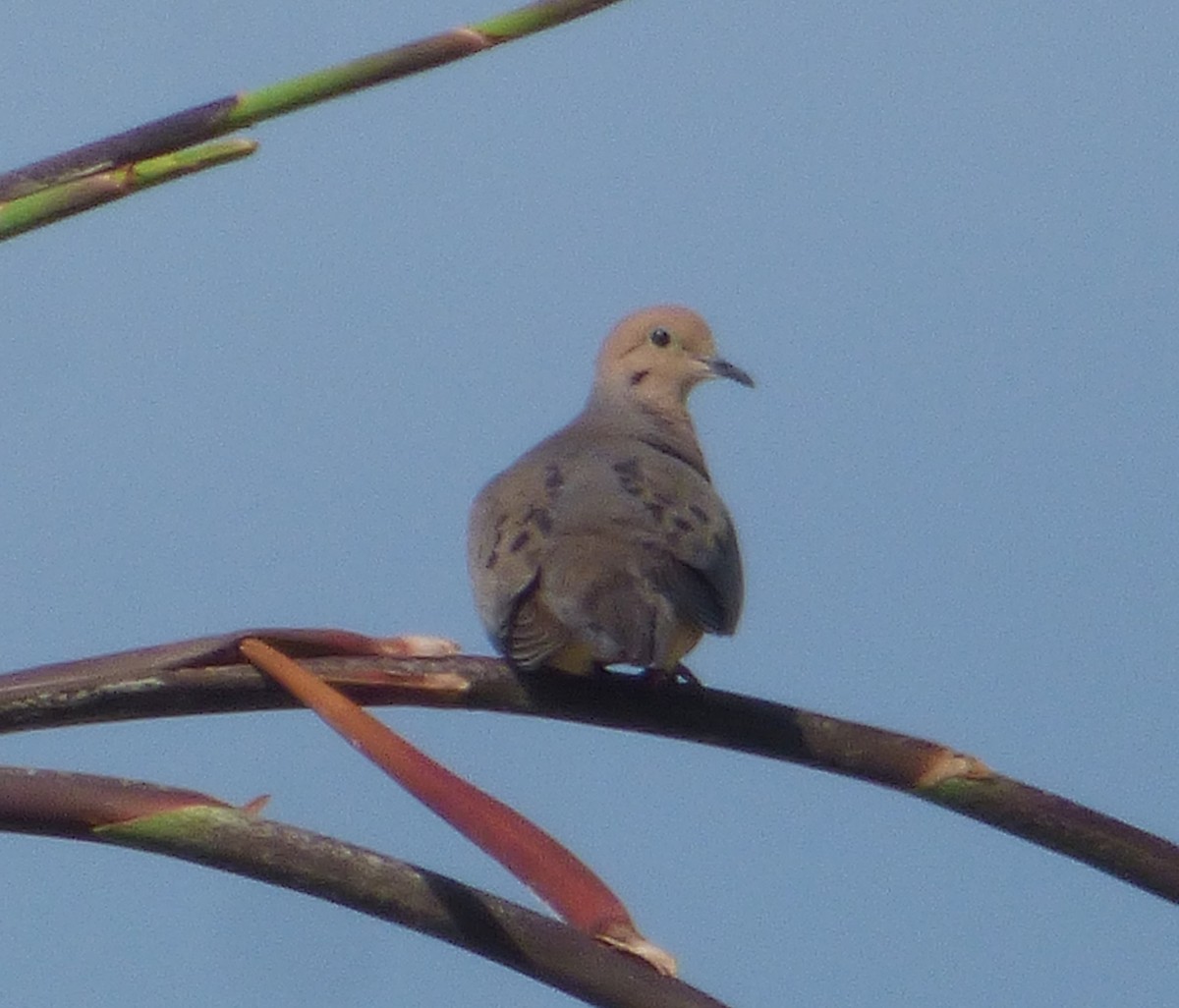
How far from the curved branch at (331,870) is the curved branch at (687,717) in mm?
117

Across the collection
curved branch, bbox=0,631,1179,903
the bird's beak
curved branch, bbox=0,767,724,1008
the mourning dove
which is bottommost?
curved branch, bbox=0,767,724,1008

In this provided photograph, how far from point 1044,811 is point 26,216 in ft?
2.15

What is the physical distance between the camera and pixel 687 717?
1.40 meters

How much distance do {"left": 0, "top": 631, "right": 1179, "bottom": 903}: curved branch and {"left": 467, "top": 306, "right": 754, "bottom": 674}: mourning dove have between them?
3.40ft

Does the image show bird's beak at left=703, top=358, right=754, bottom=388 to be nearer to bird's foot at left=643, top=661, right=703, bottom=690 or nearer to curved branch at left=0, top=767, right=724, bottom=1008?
bird's foot at left=643, top=661, right=703, bottom=690

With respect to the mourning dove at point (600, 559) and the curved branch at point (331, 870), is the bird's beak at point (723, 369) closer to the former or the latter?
the mourning dove at point (600, 559)

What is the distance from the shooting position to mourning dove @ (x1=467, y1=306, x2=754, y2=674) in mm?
2828

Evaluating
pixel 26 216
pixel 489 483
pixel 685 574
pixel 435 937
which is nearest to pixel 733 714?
pixel 435 937

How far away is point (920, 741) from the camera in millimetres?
1260

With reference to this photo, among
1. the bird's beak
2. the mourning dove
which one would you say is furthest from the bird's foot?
the bird's beak

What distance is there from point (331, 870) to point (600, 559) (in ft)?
6.57

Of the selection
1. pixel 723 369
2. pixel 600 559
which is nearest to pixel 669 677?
pixel 600 559

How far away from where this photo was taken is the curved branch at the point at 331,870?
3.22 ft

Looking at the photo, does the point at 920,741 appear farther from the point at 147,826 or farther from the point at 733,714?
the point at 147,826
